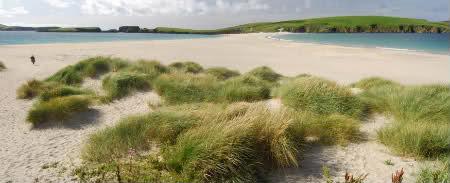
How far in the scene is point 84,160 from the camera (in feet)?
20.5

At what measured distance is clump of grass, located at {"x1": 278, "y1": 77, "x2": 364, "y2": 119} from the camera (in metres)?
8.41

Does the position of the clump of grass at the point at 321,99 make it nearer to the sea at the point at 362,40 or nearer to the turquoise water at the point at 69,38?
the sea at the point at 362,40

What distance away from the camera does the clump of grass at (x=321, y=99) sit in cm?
841

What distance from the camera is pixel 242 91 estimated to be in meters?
10.8

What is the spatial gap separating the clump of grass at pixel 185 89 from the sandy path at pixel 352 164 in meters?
4.88

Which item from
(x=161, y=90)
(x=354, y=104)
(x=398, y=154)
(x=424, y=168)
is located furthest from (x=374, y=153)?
(x=161, y=90)

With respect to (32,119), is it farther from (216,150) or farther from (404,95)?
(404,95)

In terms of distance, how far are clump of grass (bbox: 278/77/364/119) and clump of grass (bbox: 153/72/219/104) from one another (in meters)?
2.57

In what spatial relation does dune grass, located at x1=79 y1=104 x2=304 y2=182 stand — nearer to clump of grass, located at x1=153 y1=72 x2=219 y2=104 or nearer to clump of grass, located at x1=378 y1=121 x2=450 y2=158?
clump of grass, located at x1=378 y1=121 x2=450 y2=158

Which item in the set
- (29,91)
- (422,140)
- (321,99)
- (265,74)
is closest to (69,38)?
(29,91)

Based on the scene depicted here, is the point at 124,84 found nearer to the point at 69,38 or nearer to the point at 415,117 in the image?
the point at 415,117

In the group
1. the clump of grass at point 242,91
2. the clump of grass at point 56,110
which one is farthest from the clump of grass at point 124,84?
the clump of grass at point 242,91

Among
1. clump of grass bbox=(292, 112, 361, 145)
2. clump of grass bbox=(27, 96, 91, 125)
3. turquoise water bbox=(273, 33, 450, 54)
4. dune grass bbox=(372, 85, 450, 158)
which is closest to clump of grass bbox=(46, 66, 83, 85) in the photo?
clump of grass bbox=(27, 96, 91, 125)

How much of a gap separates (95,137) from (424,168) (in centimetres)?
586
